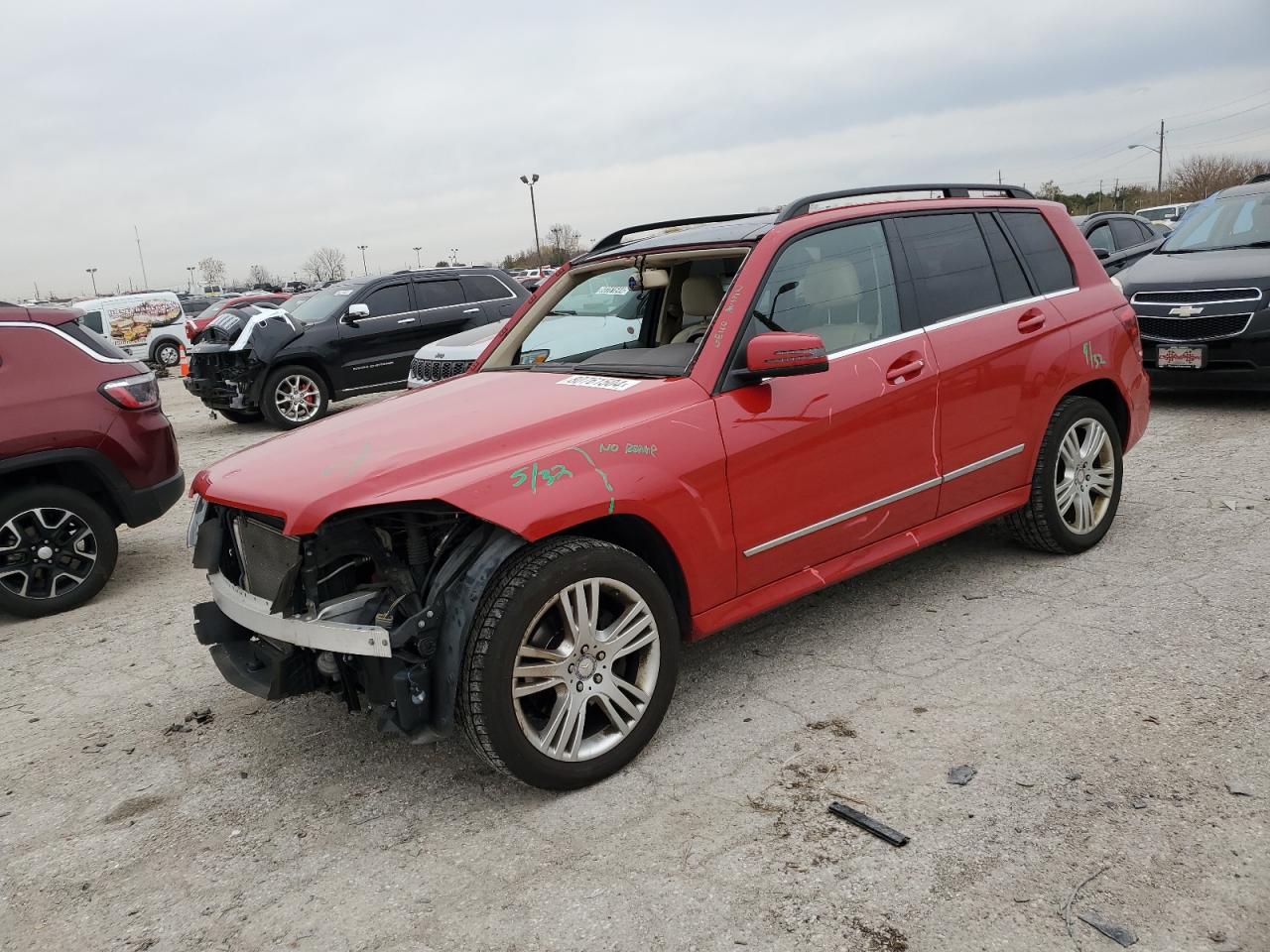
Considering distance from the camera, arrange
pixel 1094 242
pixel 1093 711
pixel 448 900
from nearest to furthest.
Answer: pixel 448 900 < pixel 1093 711 < pixel 1094 242

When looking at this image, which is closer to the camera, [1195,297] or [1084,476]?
[1084,476]

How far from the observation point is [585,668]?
10.4 feet

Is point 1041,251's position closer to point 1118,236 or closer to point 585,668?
point 585,668

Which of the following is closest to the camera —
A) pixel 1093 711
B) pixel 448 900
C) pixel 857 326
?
pixel 448 900

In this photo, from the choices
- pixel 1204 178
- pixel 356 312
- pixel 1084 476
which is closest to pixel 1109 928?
pixel 1084 476

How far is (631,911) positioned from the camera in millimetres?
2611

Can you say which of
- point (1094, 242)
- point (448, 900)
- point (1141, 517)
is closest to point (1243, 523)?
point (1141, 517)

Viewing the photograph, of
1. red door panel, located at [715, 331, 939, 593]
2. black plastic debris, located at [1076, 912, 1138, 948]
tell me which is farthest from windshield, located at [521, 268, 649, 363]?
black plastic debris, located at [1076, 912, 1138, 948]

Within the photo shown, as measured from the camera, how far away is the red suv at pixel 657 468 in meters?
3.04

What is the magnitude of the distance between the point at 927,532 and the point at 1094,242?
9440mm

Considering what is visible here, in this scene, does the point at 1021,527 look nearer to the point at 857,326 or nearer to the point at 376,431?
the point at 857,326

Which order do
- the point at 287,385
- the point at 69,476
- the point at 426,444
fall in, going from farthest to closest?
1. the point at 287,385
2. the point at 69,476
3. the point at 426,444

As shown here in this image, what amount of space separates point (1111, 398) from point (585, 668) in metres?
3.47

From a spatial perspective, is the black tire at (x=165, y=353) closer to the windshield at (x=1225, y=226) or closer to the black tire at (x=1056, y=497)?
the windshield at (x=1225, y=226)
